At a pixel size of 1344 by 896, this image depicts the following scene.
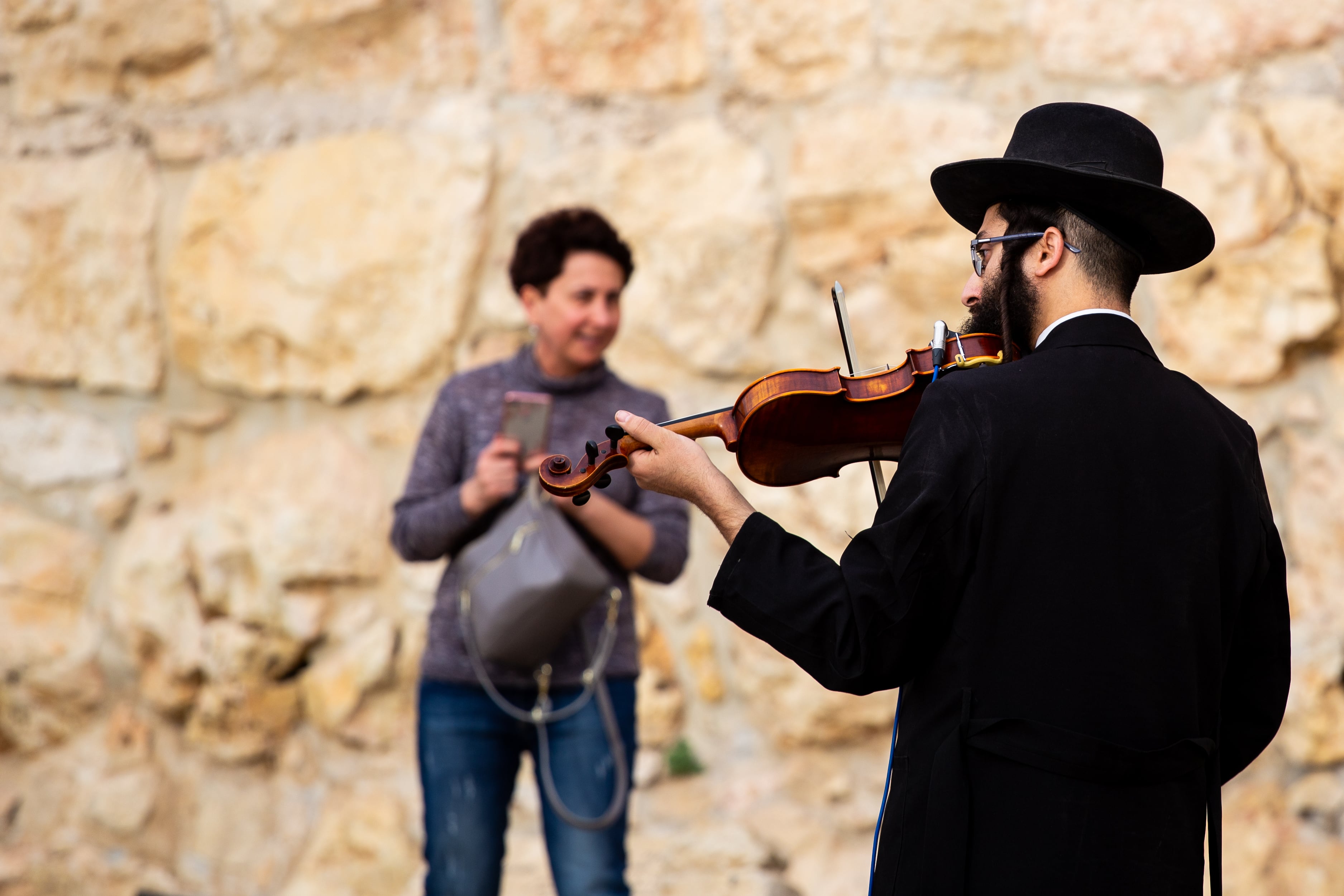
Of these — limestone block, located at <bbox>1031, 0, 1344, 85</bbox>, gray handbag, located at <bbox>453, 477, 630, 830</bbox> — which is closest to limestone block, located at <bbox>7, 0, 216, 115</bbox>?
gray handbag, located at <bbox>453, 477, 630, 830</bbox>

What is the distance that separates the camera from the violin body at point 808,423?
1.47 m

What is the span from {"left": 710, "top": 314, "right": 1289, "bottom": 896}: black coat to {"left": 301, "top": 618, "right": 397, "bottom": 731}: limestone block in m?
2.16

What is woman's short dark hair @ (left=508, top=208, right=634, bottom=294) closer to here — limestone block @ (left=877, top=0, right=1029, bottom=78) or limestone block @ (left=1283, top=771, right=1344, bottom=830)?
limestone block @ (left=877, top=0, right=1029, bottom=78)

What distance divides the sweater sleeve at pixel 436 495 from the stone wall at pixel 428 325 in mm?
871

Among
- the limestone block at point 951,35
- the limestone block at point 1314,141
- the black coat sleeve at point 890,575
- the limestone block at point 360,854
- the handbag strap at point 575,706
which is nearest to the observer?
the black coat sleeve at point 890,575

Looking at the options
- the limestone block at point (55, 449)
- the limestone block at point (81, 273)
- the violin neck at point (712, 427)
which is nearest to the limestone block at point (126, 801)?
the limestone block at point (55, 449)

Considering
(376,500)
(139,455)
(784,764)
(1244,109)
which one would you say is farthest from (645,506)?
(139,455)

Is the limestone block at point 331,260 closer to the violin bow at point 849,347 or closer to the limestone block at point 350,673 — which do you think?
the limestone block at point 350,673

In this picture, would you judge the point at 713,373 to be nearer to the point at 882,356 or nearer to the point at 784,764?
the point at 882,356

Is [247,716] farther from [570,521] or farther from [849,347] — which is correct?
[849,347]

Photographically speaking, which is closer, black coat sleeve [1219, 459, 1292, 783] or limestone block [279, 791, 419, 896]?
black coat sleeve [1219, 459, 1292, 783]

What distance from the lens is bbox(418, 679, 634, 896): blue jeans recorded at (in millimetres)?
2279

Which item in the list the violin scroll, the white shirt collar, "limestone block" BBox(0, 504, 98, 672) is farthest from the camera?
"limestone block" BBox(0, 504, 98, 672)

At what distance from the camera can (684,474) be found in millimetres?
1444
